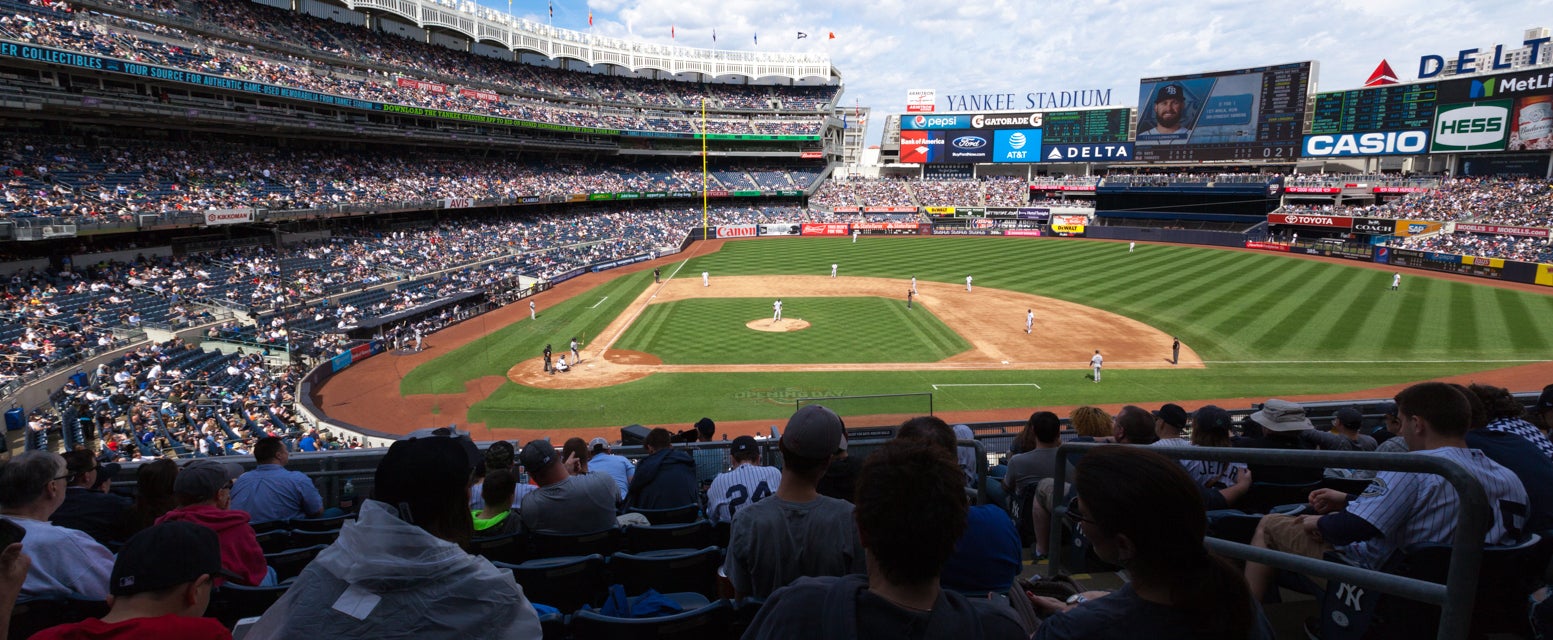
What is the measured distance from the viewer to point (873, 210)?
3319 inches

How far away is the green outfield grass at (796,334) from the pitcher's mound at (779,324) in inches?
11.5

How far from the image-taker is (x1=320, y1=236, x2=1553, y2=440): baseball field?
74.8ft

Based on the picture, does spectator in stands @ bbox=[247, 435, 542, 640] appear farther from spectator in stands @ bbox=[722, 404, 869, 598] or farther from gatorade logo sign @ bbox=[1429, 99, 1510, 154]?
gatorade logo sign @ bbox=[1429, 99, 1510, 154]

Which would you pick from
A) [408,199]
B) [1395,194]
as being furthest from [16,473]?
[1395,194]

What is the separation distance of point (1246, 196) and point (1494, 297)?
105ft

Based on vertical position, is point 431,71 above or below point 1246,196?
above

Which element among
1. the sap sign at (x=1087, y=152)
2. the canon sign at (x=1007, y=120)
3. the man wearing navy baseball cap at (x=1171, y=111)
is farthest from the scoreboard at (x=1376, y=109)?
the canon sign at (x=1007, y=120)

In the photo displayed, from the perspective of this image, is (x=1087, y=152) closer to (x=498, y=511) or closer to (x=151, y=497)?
(x=498, y=511)

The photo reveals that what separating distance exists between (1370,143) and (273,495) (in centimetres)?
8132

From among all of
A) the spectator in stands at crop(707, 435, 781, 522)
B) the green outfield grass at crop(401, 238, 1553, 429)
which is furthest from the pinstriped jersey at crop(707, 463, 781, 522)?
the green outfield grass at crop(401, 238, 1553, 429)

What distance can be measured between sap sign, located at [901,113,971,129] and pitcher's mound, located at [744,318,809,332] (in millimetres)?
62411

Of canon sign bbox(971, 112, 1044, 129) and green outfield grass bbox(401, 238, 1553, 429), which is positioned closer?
green outfield grass bbox(401, 238, 1553, 429)

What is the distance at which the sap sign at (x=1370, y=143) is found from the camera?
200 ft

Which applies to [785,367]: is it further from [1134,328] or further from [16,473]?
[16,473]
